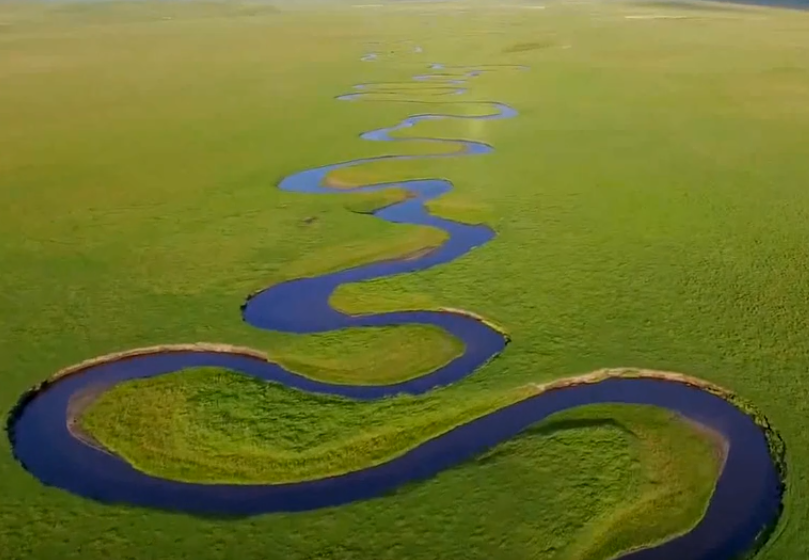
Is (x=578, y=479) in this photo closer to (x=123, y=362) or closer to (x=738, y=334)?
(x=738, y=334)

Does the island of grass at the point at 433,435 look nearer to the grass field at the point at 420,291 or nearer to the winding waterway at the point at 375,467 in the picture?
the grass field at the point at 420,291

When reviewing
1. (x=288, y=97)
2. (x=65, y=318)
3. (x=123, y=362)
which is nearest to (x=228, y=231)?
(x=65, y=318)

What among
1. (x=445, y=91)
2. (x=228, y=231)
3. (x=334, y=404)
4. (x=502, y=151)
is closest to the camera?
(x=334, y=404)

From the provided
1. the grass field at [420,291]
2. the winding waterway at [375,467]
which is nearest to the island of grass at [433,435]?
the grass field at [420,291]

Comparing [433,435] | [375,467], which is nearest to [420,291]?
[433,435]

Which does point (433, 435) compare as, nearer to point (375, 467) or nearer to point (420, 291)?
point (375, 467)
